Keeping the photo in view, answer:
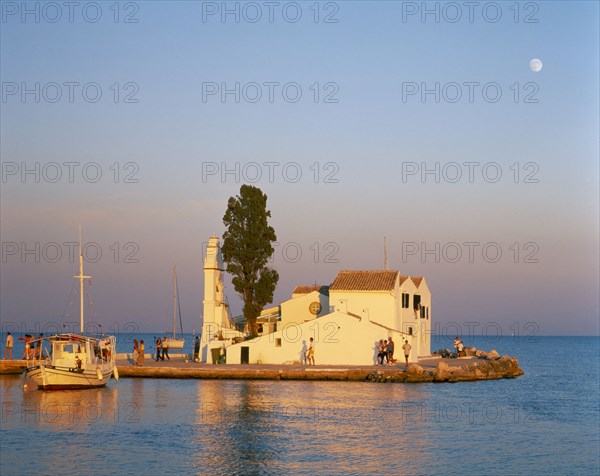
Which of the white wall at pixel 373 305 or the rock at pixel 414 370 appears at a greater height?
the white wall at pixel 373 305

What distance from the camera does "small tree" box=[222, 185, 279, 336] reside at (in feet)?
192

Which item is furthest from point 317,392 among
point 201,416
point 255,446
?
point 255,446

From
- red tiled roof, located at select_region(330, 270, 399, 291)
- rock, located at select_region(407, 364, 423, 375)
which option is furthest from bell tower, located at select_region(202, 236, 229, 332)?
rock, located at select_region(407, 364, 423, 375)

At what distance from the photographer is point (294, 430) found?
30.7 meters

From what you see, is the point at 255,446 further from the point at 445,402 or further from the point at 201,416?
the point at 445,402

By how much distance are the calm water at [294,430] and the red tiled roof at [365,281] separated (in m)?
10.5

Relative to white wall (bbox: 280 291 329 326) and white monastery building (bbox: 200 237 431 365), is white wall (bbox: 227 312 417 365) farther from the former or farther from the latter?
white wall (bbox: 280 291 329 326)

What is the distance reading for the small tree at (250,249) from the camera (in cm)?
5844

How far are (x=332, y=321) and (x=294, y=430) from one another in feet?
65.4

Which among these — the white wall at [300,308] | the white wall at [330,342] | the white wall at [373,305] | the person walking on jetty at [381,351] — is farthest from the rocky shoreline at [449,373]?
the white wall at [300,308]

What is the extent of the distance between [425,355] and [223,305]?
49.6 ft

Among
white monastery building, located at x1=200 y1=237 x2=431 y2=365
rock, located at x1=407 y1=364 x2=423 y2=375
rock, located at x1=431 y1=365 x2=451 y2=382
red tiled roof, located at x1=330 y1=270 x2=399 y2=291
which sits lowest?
rock, located at x1=431 y1=365 x2=451 y2=382

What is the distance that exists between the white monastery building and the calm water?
557 centimetres

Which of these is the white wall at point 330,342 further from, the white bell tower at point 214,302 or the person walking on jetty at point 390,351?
the white bell tower at point 214,302
